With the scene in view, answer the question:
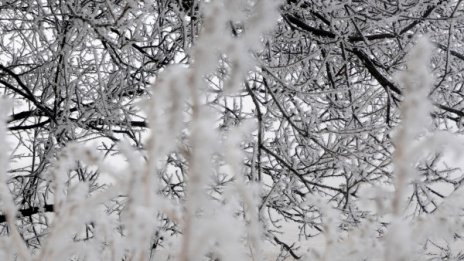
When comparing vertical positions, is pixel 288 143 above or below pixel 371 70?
above

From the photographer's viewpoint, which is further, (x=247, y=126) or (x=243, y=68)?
(x=247, y=126)

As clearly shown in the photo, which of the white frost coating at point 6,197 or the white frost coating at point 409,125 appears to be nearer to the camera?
the white frost coating at point 409,125

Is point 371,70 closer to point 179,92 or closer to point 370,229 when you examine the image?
point 370,229

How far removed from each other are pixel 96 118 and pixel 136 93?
0.41 meters

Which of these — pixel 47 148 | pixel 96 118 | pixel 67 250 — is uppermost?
pixel 96 118

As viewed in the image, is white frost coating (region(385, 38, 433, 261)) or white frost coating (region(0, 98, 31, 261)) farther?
white frost coating (region(0, 98, 31, 261))

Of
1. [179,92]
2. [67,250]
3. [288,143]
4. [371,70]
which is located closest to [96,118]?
[288,143]

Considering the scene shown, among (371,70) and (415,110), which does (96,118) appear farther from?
(415,110)

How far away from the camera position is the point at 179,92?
56cm

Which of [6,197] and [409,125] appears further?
[6,197]

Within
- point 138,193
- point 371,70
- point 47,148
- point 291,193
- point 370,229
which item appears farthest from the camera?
point 291,193

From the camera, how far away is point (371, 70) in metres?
2.63

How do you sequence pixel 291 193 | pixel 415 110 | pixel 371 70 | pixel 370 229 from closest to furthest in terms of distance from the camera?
pixel 415 110 → pixel 370 229 → pixel 371 70 → pixel 291 193

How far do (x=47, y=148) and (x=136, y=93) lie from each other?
0.76 m
